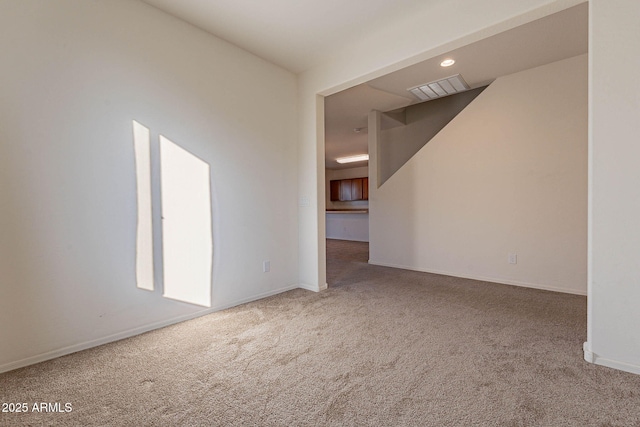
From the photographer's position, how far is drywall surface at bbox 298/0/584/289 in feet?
6.89

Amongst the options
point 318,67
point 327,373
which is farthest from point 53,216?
point 318,67

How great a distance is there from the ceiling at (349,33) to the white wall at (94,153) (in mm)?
272

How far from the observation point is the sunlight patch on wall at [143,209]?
2.31 metres

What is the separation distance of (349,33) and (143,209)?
8.14 ft

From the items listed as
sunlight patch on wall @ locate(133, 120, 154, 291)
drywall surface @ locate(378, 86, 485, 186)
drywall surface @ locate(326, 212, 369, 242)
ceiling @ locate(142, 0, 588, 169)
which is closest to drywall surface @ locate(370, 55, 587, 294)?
ceiling @ locate(142, 0, 588, 169)

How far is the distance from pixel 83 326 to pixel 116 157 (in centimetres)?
127

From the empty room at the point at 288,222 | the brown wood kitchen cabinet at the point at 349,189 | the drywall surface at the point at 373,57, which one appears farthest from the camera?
the brown wood kitchen cabinet at the point at 349,189

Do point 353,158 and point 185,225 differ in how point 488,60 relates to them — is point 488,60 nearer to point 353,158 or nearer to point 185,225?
point 185,225

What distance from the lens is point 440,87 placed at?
402 cm

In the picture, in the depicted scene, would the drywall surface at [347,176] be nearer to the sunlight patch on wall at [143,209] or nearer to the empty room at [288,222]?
the empty room at [288,222]

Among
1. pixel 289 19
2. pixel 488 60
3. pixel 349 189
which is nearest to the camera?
pixel 289 19

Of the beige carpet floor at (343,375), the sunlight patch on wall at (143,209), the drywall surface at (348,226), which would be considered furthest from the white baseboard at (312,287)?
the drywall surface at (348,226)

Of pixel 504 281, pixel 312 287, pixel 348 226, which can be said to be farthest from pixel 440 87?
pixel 348 226

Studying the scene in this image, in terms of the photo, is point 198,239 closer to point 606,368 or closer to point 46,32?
point 46,32
